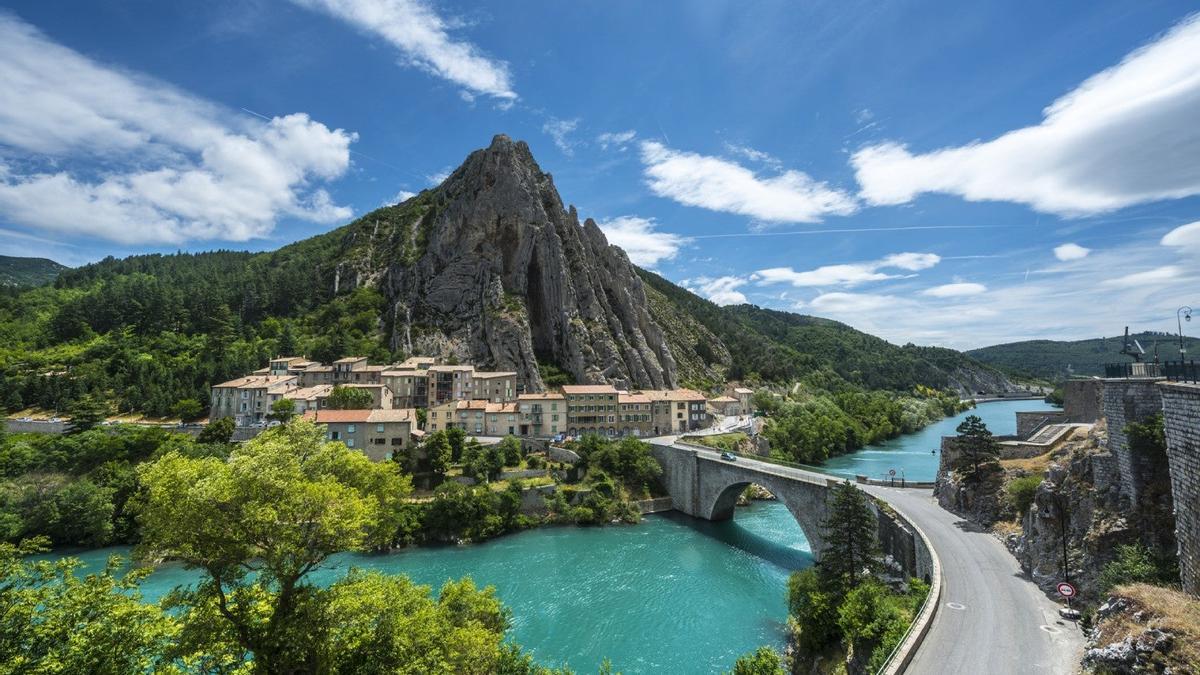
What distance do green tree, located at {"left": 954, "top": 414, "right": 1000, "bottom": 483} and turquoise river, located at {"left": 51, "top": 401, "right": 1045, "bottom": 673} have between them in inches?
501

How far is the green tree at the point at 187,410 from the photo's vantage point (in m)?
62.0

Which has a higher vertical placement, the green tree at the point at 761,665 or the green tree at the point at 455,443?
the green tree at the point at 455,443

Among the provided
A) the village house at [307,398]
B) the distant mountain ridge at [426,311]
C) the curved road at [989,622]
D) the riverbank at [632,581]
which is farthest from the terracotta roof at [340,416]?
the curved road at [989,622]

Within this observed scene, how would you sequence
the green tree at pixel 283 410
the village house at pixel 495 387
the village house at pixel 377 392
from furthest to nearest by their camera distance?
the village house at pixel 495 387 < the village house at pixel 377 392 < the green tree at pixel 283 410

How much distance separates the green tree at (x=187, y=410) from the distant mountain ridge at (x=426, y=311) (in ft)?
4.31

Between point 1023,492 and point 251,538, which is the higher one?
point 251,538

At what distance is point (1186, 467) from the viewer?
14141mm

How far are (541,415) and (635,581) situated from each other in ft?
106

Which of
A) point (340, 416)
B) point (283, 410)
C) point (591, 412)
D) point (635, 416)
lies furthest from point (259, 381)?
point (635, 416)

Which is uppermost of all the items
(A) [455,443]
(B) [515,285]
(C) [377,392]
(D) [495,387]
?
(B) [515,285]

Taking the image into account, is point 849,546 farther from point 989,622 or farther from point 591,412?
point 591,412

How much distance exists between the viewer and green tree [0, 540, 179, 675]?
8648mm

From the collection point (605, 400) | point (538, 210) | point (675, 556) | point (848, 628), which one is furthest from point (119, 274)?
point (848, 628)

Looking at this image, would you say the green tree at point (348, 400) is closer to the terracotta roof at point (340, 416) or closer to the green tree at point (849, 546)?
the terracotta roof at point (340, 416)
